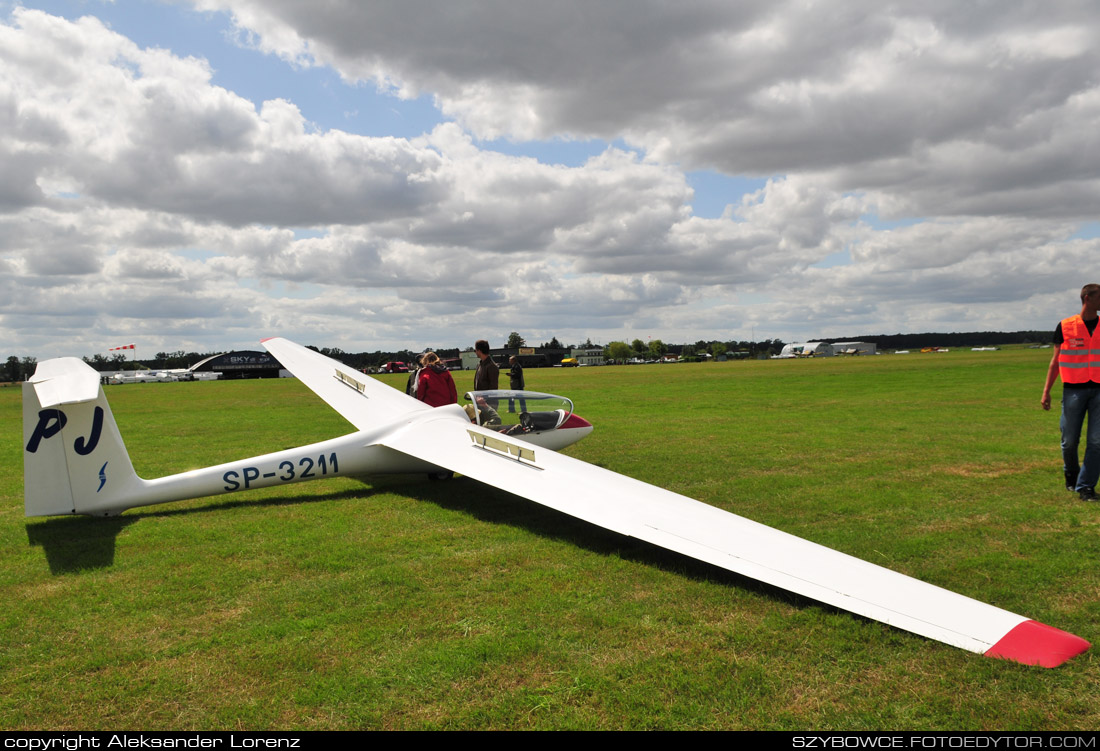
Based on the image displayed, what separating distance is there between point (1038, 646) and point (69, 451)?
877 centimetres

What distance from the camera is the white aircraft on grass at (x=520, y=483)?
410 centimetres

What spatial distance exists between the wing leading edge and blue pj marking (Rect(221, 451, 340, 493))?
1.56 meters

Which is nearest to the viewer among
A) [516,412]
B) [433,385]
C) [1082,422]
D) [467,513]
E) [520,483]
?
[520,483]

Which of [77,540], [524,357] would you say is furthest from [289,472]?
[524,357]

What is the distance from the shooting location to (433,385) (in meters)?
10.9

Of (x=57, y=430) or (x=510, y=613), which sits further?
(x=57, y=430)

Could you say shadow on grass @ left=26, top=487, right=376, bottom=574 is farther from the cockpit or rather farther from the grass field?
the cockpit

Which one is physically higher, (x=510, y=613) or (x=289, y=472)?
(x=289, y=472)

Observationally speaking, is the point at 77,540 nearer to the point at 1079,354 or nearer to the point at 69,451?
the point at 69,451

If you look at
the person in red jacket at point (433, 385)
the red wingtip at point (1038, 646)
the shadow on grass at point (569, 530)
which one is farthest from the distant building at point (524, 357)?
the red wingtip at point (1038, 646)

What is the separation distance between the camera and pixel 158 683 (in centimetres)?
372

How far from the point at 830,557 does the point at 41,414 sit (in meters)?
7.80

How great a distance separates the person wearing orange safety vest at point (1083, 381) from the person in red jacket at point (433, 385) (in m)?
8.68
